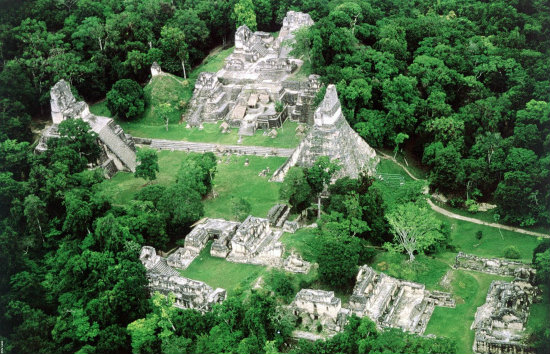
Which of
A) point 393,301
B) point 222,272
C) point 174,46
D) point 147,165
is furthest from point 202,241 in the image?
point 174,46

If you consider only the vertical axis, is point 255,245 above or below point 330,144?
below

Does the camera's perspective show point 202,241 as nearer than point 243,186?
Yes

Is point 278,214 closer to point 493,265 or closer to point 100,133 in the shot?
point 493,265

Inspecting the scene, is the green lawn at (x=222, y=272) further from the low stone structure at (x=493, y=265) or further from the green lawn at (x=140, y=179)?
the low stone structure at (x=493, y=265)

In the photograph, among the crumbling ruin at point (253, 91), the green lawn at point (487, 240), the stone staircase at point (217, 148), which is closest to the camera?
the green lawn at point (487, 240)

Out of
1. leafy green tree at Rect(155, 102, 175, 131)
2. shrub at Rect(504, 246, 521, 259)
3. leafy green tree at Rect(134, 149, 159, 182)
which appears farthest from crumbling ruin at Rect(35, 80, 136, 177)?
shrub at Rect(504, 246, 521, 259)

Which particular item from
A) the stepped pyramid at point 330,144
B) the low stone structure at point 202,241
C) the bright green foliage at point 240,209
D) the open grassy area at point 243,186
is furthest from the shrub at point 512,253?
the low stone structure at point 202,241
